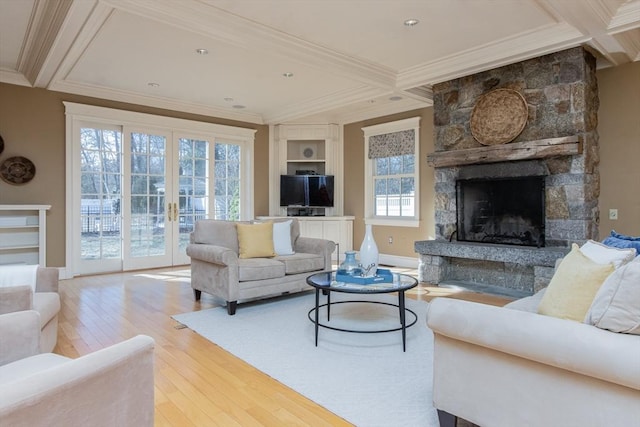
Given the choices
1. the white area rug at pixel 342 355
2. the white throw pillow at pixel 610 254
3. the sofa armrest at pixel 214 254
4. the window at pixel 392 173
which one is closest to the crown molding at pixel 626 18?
the white throw pillow at pixel 610 254

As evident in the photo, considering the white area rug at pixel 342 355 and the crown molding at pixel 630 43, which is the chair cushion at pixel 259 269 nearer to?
the white area rug at pixel 342 355

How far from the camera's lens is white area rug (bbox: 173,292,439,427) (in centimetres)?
203

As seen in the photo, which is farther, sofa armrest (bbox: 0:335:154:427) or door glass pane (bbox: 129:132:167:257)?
door glass pane (bbox: 129:132:167:257)

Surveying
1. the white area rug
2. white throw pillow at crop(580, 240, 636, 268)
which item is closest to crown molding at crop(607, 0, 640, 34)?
white throw pillow at crop(580, 240, 636, 268)

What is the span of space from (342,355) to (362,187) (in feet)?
15.3

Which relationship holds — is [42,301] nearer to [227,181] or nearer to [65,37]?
[65,37]

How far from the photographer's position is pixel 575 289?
164cm

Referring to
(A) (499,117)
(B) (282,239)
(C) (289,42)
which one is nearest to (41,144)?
(B) (282,239)

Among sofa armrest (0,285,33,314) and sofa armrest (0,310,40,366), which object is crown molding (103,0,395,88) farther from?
sofa armrest (0,310,40,366)

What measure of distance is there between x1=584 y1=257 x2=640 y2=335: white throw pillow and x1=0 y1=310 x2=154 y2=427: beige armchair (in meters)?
1.53

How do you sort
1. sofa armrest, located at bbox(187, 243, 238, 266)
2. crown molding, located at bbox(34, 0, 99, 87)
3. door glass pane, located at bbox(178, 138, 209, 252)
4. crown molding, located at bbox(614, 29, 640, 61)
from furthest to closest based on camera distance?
door glass pane, located at bbox(178, 138, 209, 252) < crown molding, located at bbox(614, 29, 640, 61) < sofa armrest, located at bbox(187, 243, 238, 266) < crown molding, located at bbox(34, 0, 99, 87)

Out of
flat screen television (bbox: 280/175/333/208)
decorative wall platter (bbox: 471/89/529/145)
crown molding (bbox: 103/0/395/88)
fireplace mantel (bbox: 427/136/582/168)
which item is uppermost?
crown molding (bbox: 103/0/395/88)

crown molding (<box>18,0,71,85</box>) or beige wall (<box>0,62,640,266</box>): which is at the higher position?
crown molding (<box>18,0,71,85</box>)

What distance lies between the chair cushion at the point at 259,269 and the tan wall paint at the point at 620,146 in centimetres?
374
